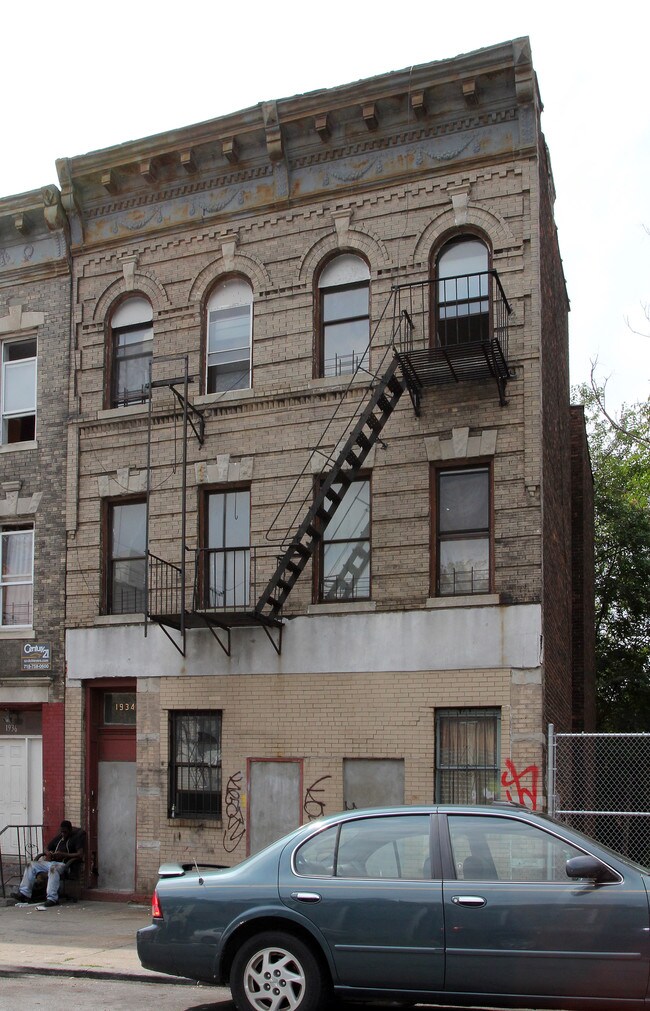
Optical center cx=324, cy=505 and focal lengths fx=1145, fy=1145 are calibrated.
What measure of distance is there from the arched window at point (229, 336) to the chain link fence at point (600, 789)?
7039 mm

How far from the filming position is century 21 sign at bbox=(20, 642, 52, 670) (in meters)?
17.8

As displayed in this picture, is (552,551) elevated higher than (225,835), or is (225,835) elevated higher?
(552,551)

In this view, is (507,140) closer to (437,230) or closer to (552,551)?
(437,230)

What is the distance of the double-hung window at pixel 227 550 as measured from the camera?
16469 millimetres

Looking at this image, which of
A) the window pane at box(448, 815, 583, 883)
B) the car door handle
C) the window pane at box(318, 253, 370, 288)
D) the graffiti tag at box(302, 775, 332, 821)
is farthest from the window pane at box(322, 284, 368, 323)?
the car door handle

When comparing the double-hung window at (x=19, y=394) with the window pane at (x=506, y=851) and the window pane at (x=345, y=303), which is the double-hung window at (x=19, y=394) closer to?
the window pane at (x=345, y=303)

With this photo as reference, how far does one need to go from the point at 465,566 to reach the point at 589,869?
25.4 ft

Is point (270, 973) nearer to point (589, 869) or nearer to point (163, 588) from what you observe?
point (589, 869)

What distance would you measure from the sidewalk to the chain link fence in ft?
16.2

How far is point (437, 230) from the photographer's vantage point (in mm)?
15945

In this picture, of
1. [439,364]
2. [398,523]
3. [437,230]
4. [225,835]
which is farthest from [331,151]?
[225,835]

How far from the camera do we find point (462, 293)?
1582 cm

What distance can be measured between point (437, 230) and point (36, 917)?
1075cm

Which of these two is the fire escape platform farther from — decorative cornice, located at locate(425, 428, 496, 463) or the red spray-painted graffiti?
the red spray-painted graffiti
